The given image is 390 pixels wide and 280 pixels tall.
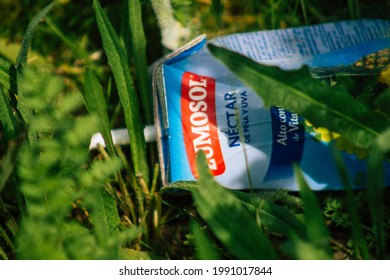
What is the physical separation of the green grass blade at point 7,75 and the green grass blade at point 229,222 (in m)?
0.43

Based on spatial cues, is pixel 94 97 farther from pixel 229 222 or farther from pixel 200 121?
pixel 229 222

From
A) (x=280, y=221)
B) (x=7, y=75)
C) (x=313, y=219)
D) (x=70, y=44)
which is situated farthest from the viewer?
(x=70, y=44)

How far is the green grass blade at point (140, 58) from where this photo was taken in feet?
3.25

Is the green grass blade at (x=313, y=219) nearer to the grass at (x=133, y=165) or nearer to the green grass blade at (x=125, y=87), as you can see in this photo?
the grass at (x=133, y=165)

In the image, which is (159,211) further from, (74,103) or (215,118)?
(74,103)

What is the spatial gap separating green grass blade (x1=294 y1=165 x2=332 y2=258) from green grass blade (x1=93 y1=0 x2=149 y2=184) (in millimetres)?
401

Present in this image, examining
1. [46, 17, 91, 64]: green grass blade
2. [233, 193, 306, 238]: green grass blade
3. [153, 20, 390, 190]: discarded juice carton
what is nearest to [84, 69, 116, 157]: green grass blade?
[153, 20, 390, 190]: discarded juice carton

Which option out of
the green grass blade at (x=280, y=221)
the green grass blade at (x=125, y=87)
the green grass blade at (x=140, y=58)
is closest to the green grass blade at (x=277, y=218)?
the green grass blade at (x=280, y=221)

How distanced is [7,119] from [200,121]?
36 centimetres

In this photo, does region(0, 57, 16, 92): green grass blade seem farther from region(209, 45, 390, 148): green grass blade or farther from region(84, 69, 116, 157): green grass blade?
region(209, 45, 390, 148): green grass blade

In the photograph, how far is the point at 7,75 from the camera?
90 centimetres

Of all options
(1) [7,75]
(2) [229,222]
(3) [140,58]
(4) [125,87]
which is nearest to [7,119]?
(1) [7,75]
